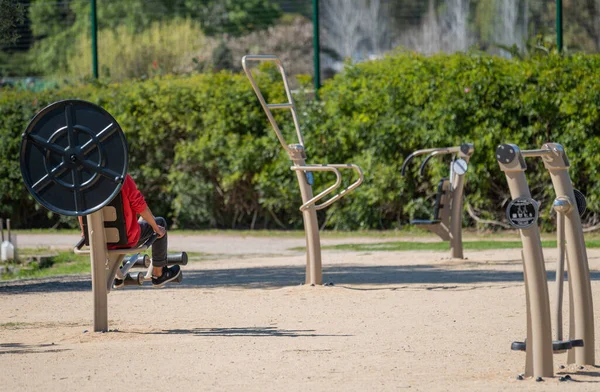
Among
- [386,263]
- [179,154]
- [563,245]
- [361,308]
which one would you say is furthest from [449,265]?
[179,154]

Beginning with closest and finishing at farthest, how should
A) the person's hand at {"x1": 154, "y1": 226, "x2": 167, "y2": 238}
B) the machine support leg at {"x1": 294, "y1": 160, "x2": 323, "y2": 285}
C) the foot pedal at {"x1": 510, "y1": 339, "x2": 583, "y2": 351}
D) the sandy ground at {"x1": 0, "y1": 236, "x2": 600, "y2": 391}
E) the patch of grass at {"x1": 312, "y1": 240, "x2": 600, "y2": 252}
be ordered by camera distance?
the foot pedal at {"x1": 510, "y1": 339, "x2": 583, "y2": 351}
the sandy ground at {"x1": 0, "y1": 236, "x2": 600, "y2": 391}
the person's hand at {"x1": 154, "y1": 226, "x2": 167, "y2": 238}
the machine support leg at {"x1": 294, "y1": 160, "x2": 323, "y2": 285}
the patch of grass at {"x1": 312, "y1": 240, "x2": 600, "y2": 252}

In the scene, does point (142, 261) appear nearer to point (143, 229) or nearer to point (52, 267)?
point (143, 229)

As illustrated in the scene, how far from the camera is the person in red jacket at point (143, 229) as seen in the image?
7266 millimetres

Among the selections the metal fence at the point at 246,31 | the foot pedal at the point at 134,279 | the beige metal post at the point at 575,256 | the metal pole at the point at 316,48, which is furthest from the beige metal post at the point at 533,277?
the metal fence at the point at 246,31

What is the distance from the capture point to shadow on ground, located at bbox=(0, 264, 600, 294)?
387 inches

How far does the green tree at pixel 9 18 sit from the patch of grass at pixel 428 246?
514cm

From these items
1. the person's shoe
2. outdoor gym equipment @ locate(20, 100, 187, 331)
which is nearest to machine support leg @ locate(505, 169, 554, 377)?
outdoor gym equipment @ locate(20, 100, 187, 331)

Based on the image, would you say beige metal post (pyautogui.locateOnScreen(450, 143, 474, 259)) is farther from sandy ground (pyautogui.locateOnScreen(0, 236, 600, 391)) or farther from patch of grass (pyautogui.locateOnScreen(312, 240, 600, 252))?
patch of grass (pyautogui.locateOnScreen(312, 240, 600, 252))

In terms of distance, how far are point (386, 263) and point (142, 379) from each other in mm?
6163

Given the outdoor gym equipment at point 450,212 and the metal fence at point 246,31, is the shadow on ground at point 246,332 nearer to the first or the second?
the outdoor gym equipment at point 450,212

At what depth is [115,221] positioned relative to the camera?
7.20 metres

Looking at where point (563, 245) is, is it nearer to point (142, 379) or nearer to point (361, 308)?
point (142, 379)

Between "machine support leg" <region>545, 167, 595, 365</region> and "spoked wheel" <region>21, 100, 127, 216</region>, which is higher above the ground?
"spoked wheel" <region>21, 100, 127, 216</region>

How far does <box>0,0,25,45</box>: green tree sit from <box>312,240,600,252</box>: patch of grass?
5138 mm
